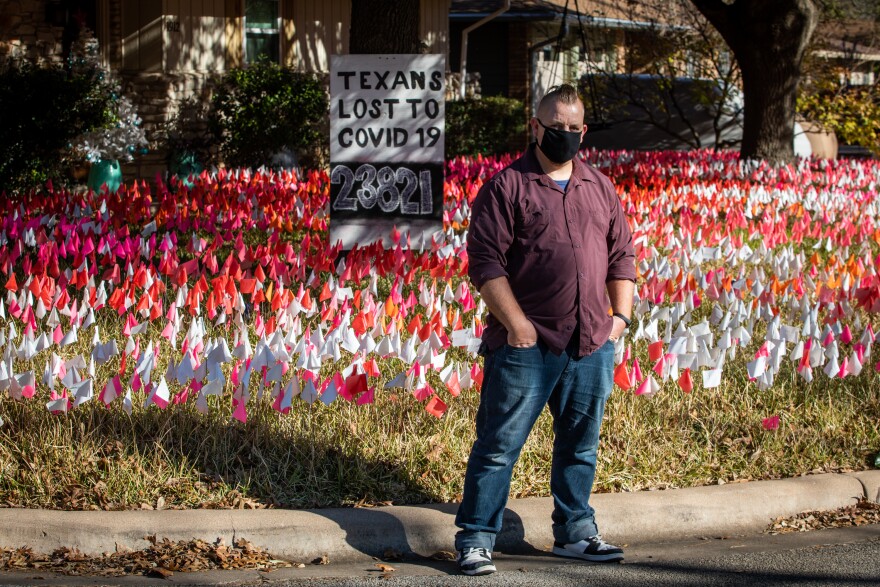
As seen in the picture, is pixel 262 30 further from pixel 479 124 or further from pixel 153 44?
Result: pixel 479 124

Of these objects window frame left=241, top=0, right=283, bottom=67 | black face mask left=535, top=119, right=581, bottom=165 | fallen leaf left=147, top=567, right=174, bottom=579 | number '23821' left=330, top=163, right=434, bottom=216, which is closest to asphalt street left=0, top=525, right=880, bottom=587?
fallen leaf left=147, top=567, right=174, bottom=579

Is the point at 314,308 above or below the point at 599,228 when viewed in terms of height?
below

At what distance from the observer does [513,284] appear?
14.0 feet

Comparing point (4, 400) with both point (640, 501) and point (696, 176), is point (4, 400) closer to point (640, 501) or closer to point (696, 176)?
point (640, 501)

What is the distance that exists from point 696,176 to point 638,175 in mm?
741

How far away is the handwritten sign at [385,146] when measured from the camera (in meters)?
8.81

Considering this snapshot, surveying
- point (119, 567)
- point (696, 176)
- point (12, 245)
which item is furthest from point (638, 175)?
point (119, 567)

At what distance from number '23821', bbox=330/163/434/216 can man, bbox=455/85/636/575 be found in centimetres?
457

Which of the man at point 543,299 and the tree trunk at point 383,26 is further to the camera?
the tree trunk at point 383,26

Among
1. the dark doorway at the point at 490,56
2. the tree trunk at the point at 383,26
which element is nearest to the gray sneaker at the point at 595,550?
the tree trunk at the point at 383,26

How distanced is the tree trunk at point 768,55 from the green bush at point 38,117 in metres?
9.61

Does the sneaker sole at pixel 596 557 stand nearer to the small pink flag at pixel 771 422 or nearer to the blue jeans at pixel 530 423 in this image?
the blue jeans at pixel 530 423

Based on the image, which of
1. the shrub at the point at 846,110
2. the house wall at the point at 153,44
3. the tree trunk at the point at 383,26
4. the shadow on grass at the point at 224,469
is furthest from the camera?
the shrub at the point at 846,110

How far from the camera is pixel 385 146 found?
8.90m
